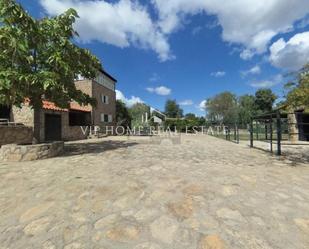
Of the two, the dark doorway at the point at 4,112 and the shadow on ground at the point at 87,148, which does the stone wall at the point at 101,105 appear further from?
the shadow on ground at the point at 87,148

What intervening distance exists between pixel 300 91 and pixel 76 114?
18.1 metres

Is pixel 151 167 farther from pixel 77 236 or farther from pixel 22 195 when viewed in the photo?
pixel 77 236

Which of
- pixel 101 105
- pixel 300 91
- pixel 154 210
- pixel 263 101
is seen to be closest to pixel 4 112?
pixel 101 105

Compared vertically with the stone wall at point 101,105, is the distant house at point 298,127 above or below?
below

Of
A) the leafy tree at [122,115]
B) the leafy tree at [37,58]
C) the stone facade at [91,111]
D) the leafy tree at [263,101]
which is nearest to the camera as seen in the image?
the leafy tree at [37,58]

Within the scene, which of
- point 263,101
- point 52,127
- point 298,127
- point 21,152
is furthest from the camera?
point 263,101

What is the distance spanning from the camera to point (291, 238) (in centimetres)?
244

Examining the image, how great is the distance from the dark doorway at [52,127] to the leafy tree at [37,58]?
6.63m

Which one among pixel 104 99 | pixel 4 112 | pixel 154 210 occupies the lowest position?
pixel 154 210

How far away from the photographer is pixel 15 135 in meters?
11.6

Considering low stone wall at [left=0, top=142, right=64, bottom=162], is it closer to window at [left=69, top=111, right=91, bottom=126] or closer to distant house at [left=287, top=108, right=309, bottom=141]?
window at [left=69, top=111, right=91, bottom=126]

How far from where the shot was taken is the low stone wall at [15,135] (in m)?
10.8

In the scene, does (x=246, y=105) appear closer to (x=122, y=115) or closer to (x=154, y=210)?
(x=122, y=115)

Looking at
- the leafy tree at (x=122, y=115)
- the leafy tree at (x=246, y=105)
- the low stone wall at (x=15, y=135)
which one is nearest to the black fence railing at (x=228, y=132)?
the leafy tree at (x=122, y=115)
